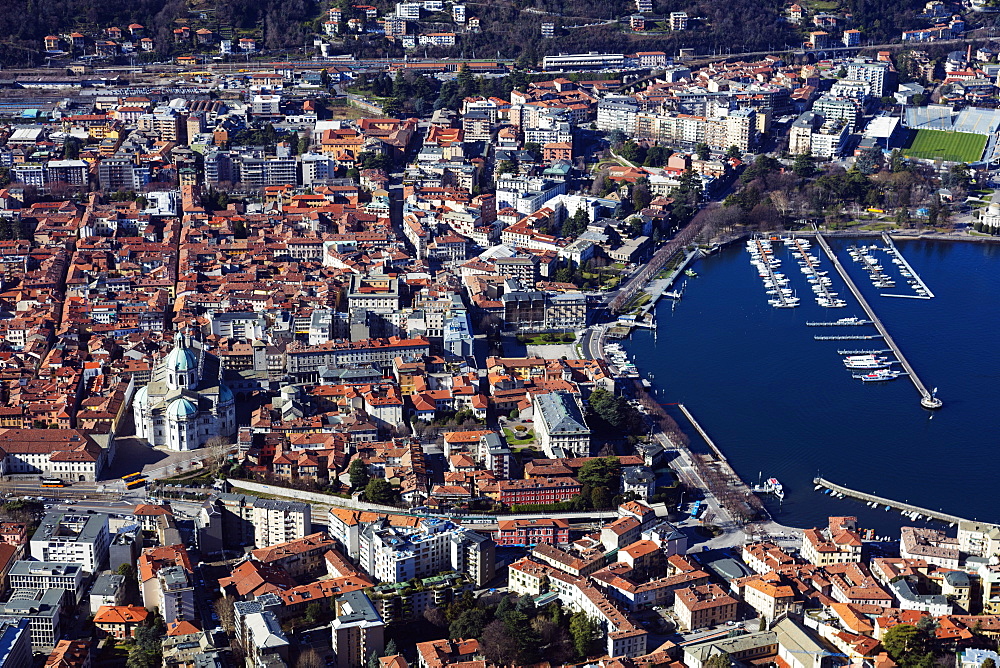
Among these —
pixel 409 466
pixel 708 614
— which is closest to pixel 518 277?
pixel 409 466

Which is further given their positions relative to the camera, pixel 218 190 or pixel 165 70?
pixel 165 70

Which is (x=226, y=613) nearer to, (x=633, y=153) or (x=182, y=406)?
(x=182, y=406)

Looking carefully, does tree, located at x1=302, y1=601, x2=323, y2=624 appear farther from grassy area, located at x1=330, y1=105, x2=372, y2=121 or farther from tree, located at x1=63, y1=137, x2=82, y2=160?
grassy area, located at x1=330, y1=105, x2=372, y2=121

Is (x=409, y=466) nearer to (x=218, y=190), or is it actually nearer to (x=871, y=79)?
(x=218, y=190)

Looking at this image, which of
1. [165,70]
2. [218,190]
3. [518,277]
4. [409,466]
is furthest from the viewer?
[165,70]

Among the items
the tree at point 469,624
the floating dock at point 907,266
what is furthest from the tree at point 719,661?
the floating dock at point 907,266

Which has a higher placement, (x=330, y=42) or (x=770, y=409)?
(x=330, y=42)

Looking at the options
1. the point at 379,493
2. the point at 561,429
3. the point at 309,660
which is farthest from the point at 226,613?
the point at 561,429

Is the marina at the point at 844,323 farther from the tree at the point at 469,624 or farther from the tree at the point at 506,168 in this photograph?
the tree at the point at 469,624
